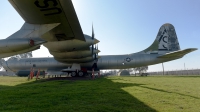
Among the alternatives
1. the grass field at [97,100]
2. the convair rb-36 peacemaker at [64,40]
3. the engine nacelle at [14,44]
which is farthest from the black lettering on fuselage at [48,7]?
the grass field at [97,100]

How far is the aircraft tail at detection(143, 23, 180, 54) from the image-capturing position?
24000mm

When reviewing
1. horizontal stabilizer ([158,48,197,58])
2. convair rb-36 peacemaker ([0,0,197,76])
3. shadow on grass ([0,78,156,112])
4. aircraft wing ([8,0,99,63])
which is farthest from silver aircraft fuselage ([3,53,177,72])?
shadow on grass ([0,78,156,112])

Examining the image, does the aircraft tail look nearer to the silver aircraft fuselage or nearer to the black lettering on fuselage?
the silver aircraft fuselage

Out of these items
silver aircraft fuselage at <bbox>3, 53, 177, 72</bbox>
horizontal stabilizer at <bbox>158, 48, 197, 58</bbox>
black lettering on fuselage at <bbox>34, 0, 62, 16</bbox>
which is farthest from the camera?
silver aircraft fuselage at <bbox>3, 53, 177, 72</bbox>

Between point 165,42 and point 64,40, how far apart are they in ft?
60.0

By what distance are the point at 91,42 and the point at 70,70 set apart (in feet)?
22.0

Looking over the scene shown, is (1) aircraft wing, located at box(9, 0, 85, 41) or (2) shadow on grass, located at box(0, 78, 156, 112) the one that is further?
(1) aircraft wing, located at box(9, 0, 85, 41)

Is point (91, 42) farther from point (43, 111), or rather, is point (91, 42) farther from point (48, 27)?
point (43, 111)

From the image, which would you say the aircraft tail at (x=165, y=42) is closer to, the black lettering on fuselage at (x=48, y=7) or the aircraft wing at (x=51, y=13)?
the aircraft wing at (x=51, y=13)

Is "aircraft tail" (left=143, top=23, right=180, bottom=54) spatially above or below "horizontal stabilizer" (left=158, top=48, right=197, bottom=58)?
above

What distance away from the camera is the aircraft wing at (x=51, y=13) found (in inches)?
301

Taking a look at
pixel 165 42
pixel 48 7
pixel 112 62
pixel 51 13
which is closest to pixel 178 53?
pixel 165 42

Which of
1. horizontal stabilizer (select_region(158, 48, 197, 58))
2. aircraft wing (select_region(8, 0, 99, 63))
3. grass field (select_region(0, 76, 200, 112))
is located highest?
aircraft wing (select_region(8, 0, 99, 63))

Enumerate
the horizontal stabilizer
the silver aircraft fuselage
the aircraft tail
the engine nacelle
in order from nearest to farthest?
the engine nacelle → the horizontal stabilizer → the silver aircraft fuselage → the aircraft tail
